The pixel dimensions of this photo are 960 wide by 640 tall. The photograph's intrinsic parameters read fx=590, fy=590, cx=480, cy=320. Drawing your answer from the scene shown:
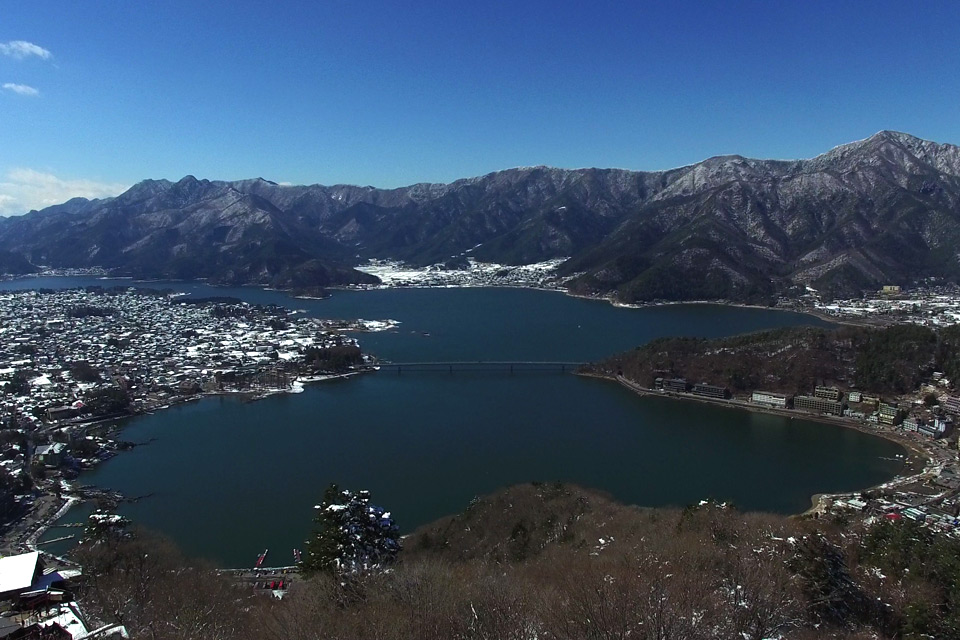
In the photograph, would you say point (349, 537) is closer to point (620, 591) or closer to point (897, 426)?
point (620, 591)

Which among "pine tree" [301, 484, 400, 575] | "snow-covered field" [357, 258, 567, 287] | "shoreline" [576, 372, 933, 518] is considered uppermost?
"snow-covered field" [357, 258, 567, 287]

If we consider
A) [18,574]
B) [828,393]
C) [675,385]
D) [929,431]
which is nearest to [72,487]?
[18,574]

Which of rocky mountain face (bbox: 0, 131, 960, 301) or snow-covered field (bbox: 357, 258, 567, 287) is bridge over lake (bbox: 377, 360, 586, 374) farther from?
snow-covered field (bbox: 357, 258, 567, 287)

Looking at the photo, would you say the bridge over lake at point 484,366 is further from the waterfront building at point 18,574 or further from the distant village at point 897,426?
the waterfront building at point 18,574

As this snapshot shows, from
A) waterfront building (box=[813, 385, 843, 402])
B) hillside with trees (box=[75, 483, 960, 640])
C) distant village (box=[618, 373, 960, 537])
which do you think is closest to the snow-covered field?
distant village (box=[618, 373, 960, 537])

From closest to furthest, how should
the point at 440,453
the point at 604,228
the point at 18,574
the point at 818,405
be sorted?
1. the point at 18,574
2. the point at 440,453
3. the point at 818,405
4. the point at 604,228

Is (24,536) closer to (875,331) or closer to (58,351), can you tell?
(58,351)
